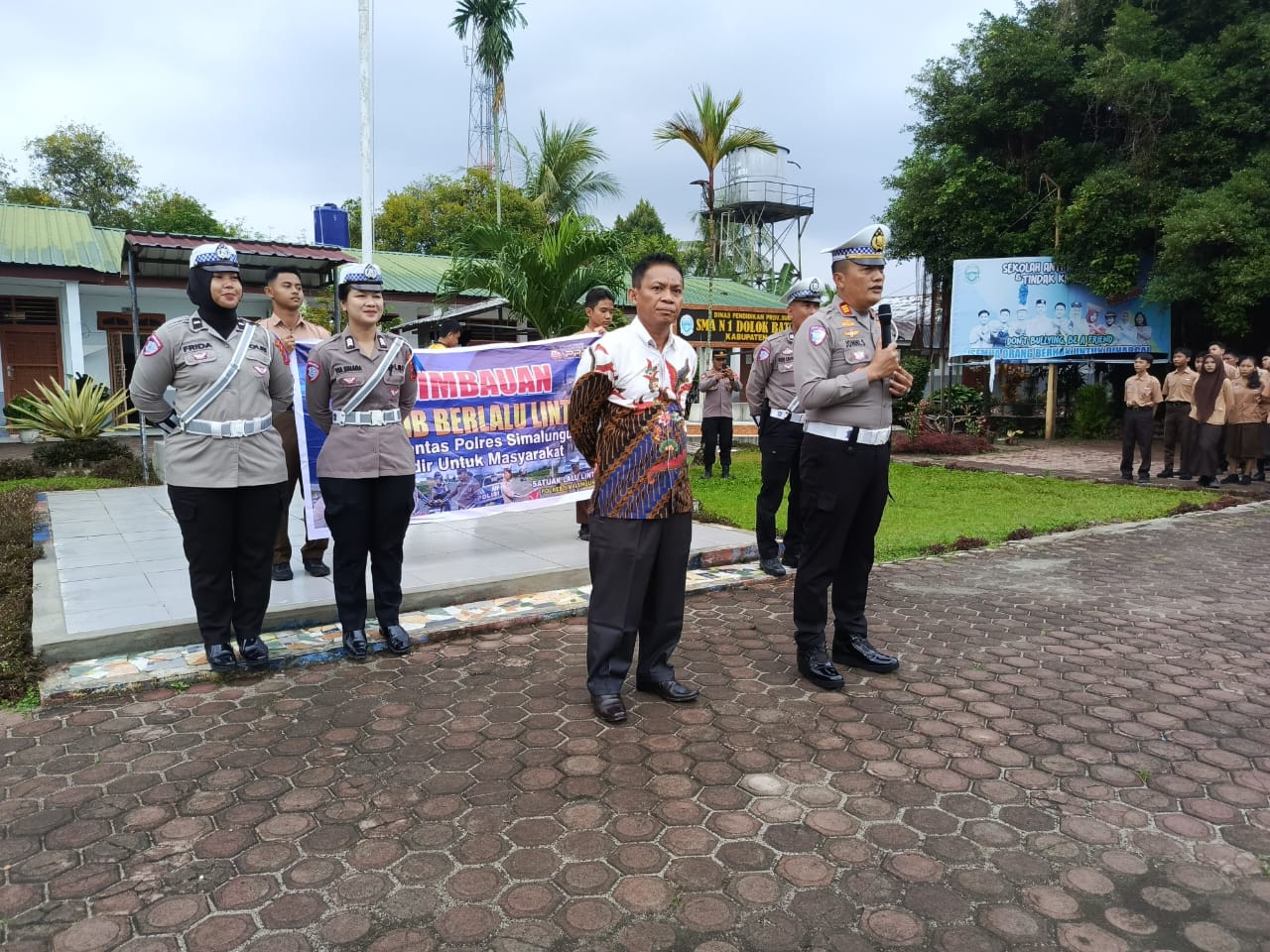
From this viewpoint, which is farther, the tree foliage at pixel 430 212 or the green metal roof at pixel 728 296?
the tree foliage at pixel 430 212

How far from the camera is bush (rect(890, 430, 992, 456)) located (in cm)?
1636

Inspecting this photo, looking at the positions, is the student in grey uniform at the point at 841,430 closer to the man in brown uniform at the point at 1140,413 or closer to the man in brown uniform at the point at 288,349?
the man in brown uniform at the point at 288,349

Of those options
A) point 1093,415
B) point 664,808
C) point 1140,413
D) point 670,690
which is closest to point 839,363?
point 670,690

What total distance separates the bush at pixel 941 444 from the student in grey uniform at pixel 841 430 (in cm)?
1259

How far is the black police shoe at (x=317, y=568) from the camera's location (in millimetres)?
5615

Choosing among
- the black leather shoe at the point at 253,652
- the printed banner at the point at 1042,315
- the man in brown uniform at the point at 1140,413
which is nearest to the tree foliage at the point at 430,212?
the printed banner at the point at 1042,315

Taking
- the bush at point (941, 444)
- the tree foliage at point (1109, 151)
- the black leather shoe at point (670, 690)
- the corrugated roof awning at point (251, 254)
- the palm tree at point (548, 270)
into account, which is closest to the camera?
the black leather shoe at point (670, 690)

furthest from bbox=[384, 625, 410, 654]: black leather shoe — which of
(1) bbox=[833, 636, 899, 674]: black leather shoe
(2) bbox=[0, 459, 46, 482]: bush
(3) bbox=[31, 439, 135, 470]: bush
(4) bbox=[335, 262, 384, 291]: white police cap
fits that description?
(3) bbox=[31, 439, 135, 470]: bush

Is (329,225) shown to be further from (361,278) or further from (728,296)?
(361,278)

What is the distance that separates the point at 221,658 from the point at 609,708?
1907 mm

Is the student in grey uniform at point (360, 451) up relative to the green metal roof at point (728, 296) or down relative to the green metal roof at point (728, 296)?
down

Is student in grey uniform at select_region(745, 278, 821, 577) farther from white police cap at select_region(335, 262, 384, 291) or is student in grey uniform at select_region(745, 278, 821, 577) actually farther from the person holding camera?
the person holding camera

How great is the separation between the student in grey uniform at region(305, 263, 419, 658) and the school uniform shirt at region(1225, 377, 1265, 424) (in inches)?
459

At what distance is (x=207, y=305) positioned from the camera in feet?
13.0
